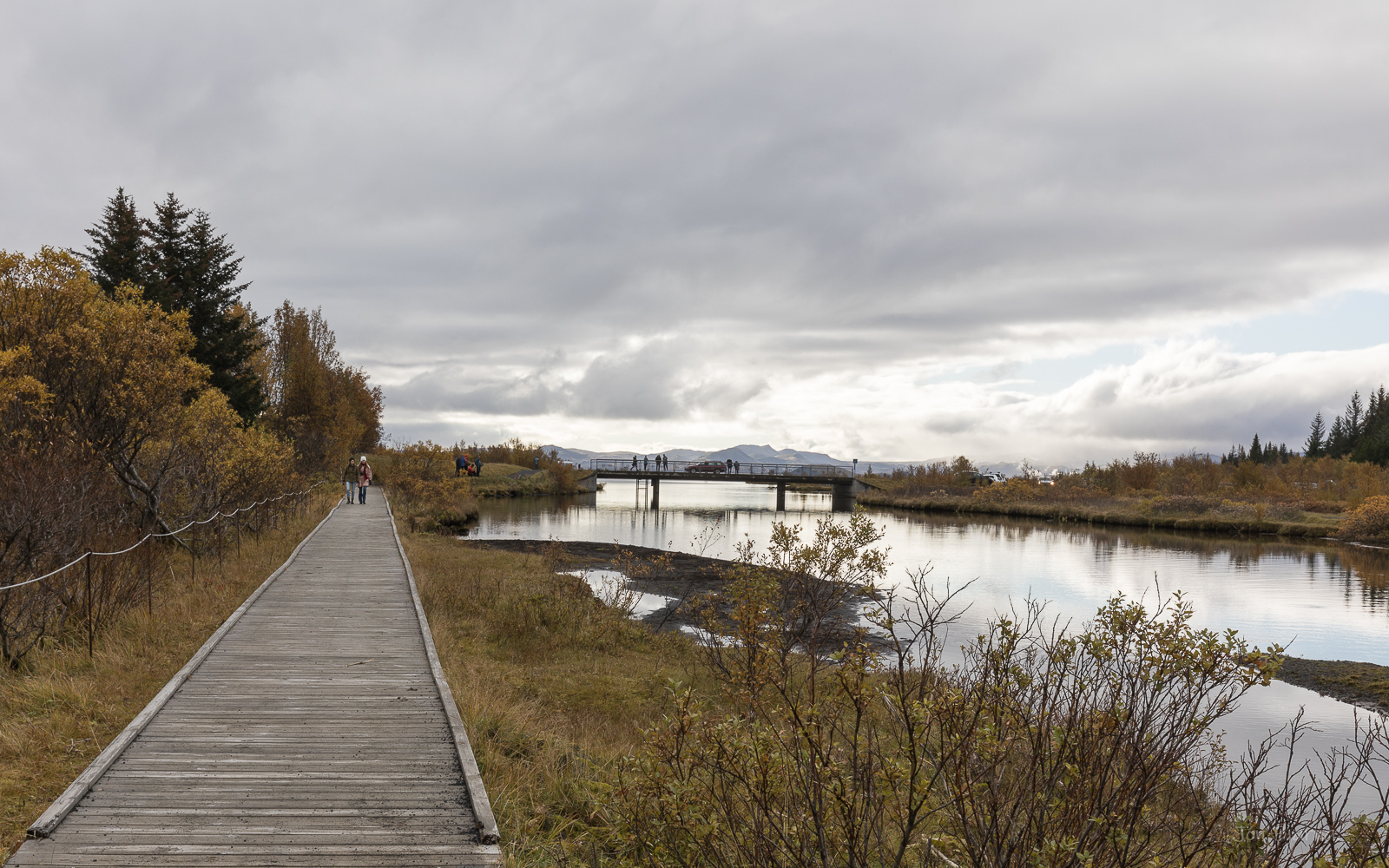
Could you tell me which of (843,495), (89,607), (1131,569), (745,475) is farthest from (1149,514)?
(89,607)

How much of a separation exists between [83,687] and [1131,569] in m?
29.8

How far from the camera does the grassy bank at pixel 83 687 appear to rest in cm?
589

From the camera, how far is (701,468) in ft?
268

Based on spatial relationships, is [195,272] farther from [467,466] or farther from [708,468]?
[708,468]

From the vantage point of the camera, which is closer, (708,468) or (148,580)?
(148,580)

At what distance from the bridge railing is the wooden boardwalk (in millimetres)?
64656

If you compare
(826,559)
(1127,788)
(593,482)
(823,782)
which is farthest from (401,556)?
(593,482)

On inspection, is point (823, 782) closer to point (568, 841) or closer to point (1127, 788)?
point (1127, 788)

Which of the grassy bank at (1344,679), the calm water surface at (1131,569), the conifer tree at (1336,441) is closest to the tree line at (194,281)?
the calm water surface at (1131,569)

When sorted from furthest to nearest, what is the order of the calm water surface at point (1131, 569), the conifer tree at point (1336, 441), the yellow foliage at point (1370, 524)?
the conifer tree at point (1336, 441), the yellow foliage at point (1370, 524), the calm water surface at point (1131, 569)

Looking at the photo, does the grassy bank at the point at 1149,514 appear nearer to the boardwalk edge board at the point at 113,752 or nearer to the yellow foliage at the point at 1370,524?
the yellow foliage at the point at 1370,524

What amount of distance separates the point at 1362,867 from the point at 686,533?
3867 cm

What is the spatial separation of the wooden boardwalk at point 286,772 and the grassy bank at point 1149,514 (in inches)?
1801

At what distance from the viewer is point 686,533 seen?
4162 centimetres
